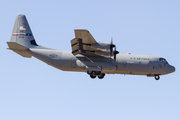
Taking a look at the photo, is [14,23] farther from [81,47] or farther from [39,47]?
[81,47]

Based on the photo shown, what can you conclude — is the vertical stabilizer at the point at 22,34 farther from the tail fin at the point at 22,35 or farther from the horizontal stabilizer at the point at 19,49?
the horizontal stabilizer at the point at 19,49

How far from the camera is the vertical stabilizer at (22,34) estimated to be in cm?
3183

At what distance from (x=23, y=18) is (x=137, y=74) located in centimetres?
1360

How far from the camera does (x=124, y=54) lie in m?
30.8

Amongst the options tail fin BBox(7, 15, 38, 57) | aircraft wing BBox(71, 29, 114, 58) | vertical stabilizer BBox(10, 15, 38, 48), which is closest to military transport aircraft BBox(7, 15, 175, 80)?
aircraft wing BBox(71, 29, 114, 58)

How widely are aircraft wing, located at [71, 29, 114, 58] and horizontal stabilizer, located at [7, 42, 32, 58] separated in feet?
16.3

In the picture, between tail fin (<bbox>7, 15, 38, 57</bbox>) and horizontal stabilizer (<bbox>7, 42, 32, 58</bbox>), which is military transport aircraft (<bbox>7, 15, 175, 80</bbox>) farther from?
tail fin (<bbox>7, 15, 38, 57</bbox>)

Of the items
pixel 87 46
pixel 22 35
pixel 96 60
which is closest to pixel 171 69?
pixel 96 60

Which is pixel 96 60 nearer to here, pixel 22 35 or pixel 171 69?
pixel 171 69

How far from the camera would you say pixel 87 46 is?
1099 inches

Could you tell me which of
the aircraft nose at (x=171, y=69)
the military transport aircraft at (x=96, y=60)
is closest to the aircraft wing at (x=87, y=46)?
the military transport aircraft at (x=96, y=60)

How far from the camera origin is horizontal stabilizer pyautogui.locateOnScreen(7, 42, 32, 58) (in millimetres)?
29497

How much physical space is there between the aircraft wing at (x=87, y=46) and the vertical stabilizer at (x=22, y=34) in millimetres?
Answer: 5475

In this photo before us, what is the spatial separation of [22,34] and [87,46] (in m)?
8.27
